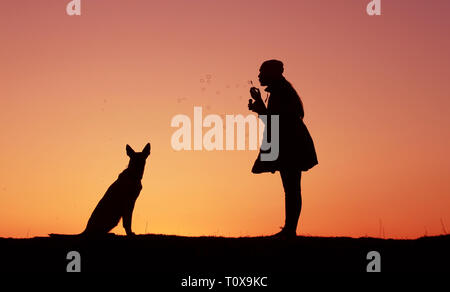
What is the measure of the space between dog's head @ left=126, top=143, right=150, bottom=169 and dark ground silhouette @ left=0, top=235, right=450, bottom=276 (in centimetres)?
162

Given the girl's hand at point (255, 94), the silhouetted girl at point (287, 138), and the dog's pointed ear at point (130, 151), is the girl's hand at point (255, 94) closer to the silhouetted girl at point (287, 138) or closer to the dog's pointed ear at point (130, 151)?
the silhouetted girl at point (287, 138)

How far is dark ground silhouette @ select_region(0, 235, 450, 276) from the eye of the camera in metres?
7.84

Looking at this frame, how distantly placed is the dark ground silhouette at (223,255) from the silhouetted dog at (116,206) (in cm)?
47

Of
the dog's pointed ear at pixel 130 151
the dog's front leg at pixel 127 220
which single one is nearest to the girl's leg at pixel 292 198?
the dog's front leg at pixel 127 220

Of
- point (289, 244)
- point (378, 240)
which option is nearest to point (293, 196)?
point (289, 244)

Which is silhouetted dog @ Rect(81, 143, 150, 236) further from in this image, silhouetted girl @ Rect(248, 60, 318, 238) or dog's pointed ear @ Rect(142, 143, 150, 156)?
silhouetted girl @ Rect(248, 60, 318, 238)

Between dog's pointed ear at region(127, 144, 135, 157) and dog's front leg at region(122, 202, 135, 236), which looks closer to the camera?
dog's front leg at region(122, 202, 135, 236)

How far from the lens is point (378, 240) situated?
391 inches

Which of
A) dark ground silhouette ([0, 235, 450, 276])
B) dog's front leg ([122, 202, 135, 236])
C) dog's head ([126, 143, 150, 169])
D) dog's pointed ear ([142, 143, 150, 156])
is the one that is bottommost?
dark ground silhouette ([0, 235, 450, 276])

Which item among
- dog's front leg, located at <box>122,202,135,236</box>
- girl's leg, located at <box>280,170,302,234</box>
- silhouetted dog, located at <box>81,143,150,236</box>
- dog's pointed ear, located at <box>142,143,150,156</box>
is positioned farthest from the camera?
dog's pointed ear, located at <box>142,143,150,156</box>

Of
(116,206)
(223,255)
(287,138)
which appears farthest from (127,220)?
(287,138)

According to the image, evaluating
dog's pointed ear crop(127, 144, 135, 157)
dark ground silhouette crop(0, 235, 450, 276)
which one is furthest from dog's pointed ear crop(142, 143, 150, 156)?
dark ground silhouette crop(0, 235, 450, 276)

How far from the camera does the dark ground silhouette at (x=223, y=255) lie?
7836 millimetres
